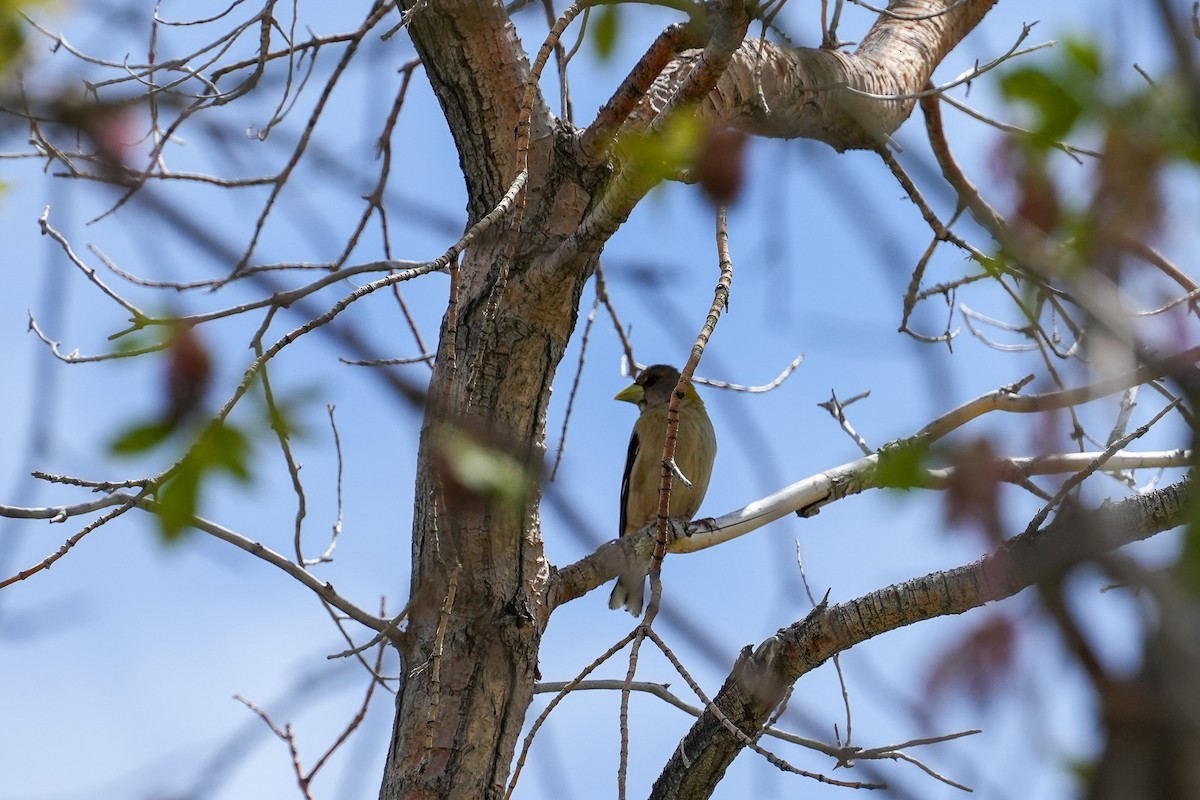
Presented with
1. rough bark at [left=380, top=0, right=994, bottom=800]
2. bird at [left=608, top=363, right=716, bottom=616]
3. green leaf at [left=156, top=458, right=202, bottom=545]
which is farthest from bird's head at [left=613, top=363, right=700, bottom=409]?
green leaf at [left=156, top=458, right=202, bottom=545]

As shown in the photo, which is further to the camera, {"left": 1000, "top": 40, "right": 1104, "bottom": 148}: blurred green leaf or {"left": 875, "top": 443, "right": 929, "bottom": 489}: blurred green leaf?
{"left": 875, "top": 443, "right": 929, "bottom": 489}: blurred green leaf

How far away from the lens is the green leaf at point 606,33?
2.38 m

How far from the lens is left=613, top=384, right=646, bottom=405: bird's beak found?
770 cm

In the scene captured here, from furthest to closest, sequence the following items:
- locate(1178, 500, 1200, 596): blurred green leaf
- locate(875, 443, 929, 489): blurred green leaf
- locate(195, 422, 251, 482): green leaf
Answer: locate(875, 443, 929, 489): blurred green leaf, locate(195, 422, 251, 482): green leaf, locate(1178, 500, 1200, 596): blurred green leaf

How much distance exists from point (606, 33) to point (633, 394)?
5420mm

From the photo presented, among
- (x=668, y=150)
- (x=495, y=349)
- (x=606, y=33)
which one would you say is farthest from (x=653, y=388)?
(x=668, y=150)

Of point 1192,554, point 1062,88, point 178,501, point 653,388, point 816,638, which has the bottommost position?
point 1192,554

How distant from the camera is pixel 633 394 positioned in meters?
7.79

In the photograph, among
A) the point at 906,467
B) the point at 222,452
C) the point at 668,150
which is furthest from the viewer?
the point at 668,150

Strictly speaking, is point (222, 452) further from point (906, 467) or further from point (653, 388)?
point (653, 388)

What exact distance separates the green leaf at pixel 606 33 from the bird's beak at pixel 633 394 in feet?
17.2

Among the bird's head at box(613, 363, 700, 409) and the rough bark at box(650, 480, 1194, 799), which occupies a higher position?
the bird's head at box(613, 363, 700, 409)

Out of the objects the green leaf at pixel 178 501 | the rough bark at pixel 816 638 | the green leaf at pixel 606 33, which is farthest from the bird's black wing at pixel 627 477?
the green leaf at pixel 178 501

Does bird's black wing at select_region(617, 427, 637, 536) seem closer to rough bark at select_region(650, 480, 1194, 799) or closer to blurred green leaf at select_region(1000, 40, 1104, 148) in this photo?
rough bark at select_region(650, 480, 1194, 799)
